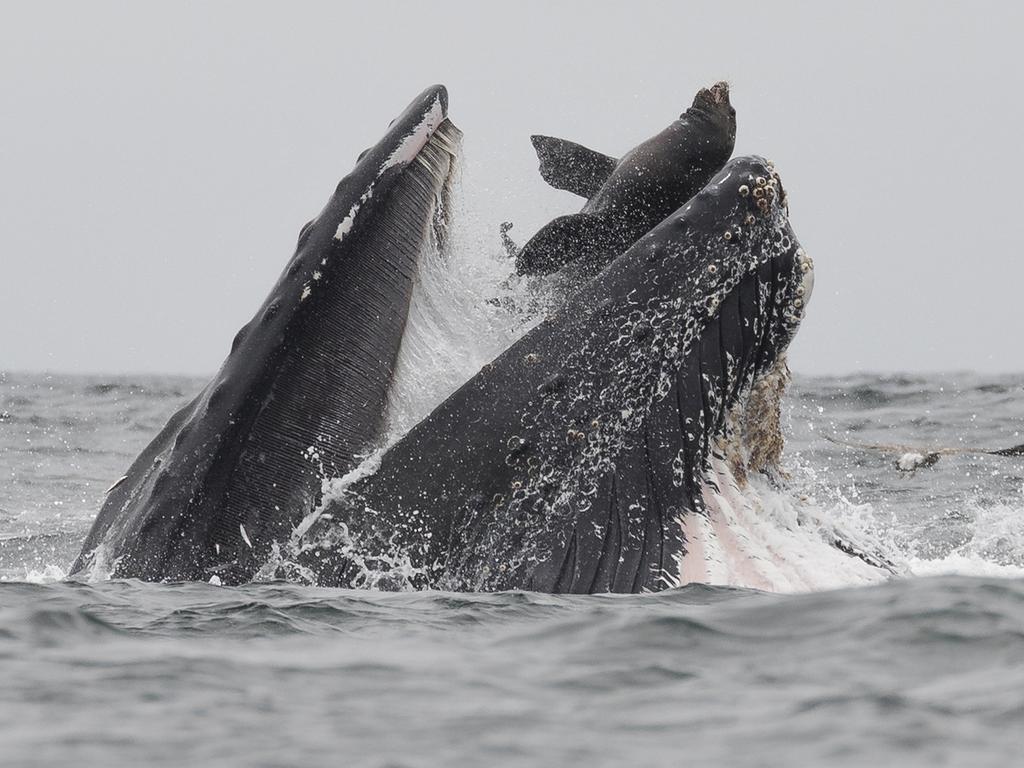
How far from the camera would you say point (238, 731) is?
471 centimetres

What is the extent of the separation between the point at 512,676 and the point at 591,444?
1276 millimetres

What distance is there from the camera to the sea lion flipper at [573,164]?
7609 mm

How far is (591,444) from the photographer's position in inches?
252

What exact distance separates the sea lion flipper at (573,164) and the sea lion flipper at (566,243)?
64 cm

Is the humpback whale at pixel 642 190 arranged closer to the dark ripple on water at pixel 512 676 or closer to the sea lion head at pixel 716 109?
the sea lion head at pixel 716 109

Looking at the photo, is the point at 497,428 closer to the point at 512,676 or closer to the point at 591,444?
the point at 591,444

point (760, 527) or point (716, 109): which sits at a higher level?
point (716, 109)

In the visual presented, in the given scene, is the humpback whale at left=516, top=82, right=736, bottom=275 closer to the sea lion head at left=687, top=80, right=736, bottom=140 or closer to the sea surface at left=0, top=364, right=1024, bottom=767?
the sea lion head at left=687, top=80, right=736, bottom=140

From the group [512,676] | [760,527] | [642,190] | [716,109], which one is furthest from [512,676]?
[716,109]

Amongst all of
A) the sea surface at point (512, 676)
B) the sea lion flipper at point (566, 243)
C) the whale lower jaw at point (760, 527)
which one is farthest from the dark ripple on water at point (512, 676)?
the sea lion flipper at point (566, 243)

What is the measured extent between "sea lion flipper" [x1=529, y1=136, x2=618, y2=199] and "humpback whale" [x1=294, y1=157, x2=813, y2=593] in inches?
41.6

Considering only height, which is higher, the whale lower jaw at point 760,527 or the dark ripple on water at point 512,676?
the whale lower jaw at point 760,527

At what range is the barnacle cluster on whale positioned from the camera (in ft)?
20.9

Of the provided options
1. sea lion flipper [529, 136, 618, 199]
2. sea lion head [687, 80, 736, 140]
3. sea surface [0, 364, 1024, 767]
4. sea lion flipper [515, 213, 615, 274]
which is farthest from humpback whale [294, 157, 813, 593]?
sea lion flipper [529, 136, 618, 199]
